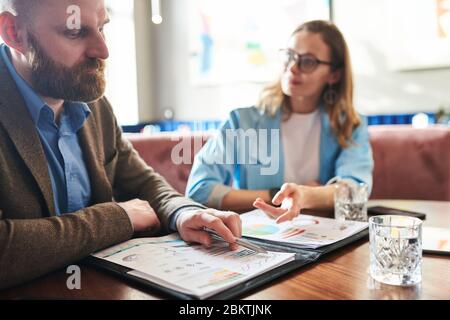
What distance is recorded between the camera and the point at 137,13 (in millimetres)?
4680

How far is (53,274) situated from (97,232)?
0.34 feet

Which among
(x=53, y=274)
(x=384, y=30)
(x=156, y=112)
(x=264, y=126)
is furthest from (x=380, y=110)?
(x=53, y=274)

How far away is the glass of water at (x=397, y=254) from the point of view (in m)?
0.66

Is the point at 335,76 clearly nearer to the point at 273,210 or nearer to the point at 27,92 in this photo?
the point at 273,210

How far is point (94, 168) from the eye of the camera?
106 centimetres

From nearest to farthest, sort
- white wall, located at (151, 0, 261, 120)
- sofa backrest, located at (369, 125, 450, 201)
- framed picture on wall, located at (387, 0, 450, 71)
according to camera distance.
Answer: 1. sofa backrest, located at (369, 125, 450, 201)
2. framed picture on wall, located at (387, 0, 450, 71)
3. white wall, located at (151, 0, 261, 120)

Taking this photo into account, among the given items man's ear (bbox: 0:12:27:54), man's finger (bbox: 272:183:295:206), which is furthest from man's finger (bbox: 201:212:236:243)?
man's ear (bbox: 0:12:27:54)

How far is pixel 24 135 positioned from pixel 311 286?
1.99 ft

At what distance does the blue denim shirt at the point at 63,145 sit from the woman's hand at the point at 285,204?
1.37 feet

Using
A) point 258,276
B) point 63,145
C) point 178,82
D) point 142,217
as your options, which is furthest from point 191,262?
point 178,82

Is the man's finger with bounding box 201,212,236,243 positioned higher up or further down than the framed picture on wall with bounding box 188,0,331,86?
further down

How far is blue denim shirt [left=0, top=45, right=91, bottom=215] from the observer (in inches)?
36.2

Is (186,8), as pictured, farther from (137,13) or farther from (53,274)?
(53,274)

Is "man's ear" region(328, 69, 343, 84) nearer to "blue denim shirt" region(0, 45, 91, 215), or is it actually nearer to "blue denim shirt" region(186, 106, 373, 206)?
"blue denim shirt" region(186, 106, 373, 206)
